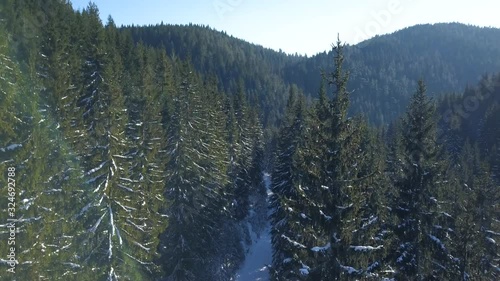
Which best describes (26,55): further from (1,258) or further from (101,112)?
(1,258)

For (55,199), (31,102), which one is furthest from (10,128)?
(55,199)

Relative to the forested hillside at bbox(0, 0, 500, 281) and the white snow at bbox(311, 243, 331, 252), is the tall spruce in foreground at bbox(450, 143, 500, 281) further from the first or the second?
the white snow at bbox(311, 243, 331, 252)

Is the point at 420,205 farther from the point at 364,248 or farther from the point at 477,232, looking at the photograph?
the point at 364,248

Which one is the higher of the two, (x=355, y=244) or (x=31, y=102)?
(x=31, y=102)

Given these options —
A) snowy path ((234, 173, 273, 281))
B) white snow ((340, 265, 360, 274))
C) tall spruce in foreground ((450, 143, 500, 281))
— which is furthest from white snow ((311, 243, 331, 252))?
snowy path ((234, 173, 273, 281))

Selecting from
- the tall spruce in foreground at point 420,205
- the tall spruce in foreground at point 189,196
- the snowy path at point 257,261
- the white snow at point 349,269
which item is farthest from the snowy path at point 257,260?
the white snow at point 349,269

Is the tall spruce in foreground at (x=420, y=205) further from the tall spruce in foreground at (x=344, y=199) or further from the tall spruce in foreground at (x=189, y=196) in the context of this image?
the tall spruce in foreground at (x=189, y=196)

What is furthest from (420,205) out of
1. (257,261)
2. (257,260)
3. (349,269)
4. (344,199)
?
(257,260)
